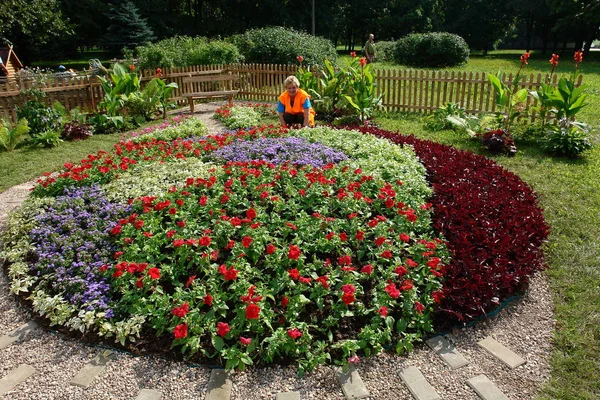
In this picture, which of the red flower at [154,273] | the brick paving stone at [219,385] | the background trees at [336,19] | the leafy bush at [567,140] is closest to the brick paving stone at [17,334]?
the red flower at [154,273]

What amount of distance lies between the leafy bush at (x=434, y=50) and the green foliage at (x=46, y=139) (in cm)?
1953

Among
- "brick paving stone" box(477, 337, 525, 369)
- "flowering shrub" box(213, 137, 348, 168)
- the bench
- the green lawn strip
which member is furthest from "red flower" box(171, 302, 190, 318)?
the bench

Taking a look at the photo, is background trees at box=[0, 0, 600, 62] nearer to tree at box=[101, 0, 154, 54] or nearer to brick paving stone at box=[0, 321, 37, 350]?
tree at box=[101, 0, 154, 54]

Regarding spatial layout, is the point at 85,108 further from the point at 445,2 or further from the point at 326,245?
the point at 445,2

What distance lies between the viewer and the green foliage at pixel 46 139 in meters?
8.57

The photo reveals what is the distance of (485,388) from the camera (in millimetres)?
2781

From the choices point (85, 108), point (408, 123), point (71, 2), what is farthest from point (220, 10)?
point (408, 123)

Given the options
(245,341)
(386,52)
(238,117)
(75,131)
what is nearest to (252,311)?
(245,341)

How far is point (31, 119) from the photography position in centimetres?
895

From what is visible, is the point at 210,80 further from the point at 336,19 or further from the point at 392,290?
the point at 336,19

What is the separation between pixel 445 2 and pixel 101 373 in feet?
143

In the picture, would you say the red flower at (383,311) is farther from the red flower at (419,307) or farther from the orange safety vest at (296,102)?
the orange safety vest at (296,102)

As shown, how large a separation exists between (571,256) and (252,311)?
329 centimetres

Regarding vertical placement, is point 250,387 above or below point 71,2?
below
